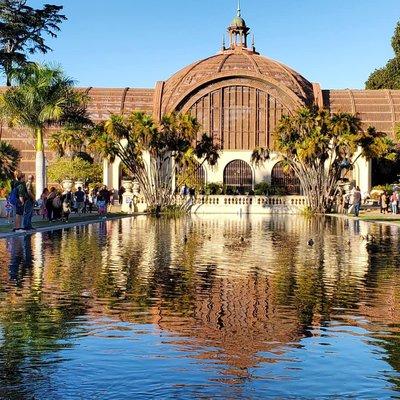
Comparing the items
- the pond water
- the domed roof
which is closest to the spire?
the domed roof

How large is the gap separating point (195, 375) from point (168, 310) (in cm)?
337

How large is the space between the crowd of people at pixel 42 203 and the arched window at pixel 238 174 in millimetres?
19669

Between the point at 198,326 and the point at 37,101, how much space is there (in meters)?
38.7

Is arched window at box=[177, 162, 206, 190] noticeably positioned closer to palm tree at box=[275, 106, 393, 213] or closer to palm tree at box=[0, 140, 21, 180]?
palm tree at box=[275, 106, 393, 213]

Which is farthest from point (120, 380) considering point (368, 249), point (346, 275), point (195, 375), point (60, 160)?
point (60, 160)

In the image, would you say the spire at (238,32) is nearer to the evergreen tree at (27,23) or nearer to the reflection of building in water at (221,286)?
the evergreen tree at (27,23)

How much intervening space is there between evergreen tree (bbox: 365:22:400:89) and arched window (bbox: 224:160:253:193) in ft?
98.9

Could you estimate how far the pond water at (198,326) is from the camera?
253 inches

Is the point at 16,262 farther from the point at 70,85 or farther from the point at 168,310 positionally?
the point at 70,85

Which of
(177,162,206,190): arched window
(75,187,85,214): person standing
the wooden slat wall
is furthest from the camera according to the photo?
the wooden slat wall

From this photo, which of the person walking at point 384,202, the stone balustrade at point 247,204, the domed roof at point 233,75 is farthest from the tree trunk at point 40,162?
the domed roof at point 233,75

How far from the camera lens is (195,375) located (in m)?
6.69

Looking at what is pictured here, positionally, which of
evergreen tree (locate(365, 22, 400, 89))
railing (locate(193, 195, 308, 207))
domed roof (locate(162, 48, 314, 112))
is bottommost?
railing (locate(193, 195, 308, 207))

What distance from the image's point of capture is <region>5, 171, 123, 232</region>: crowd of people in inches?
965
